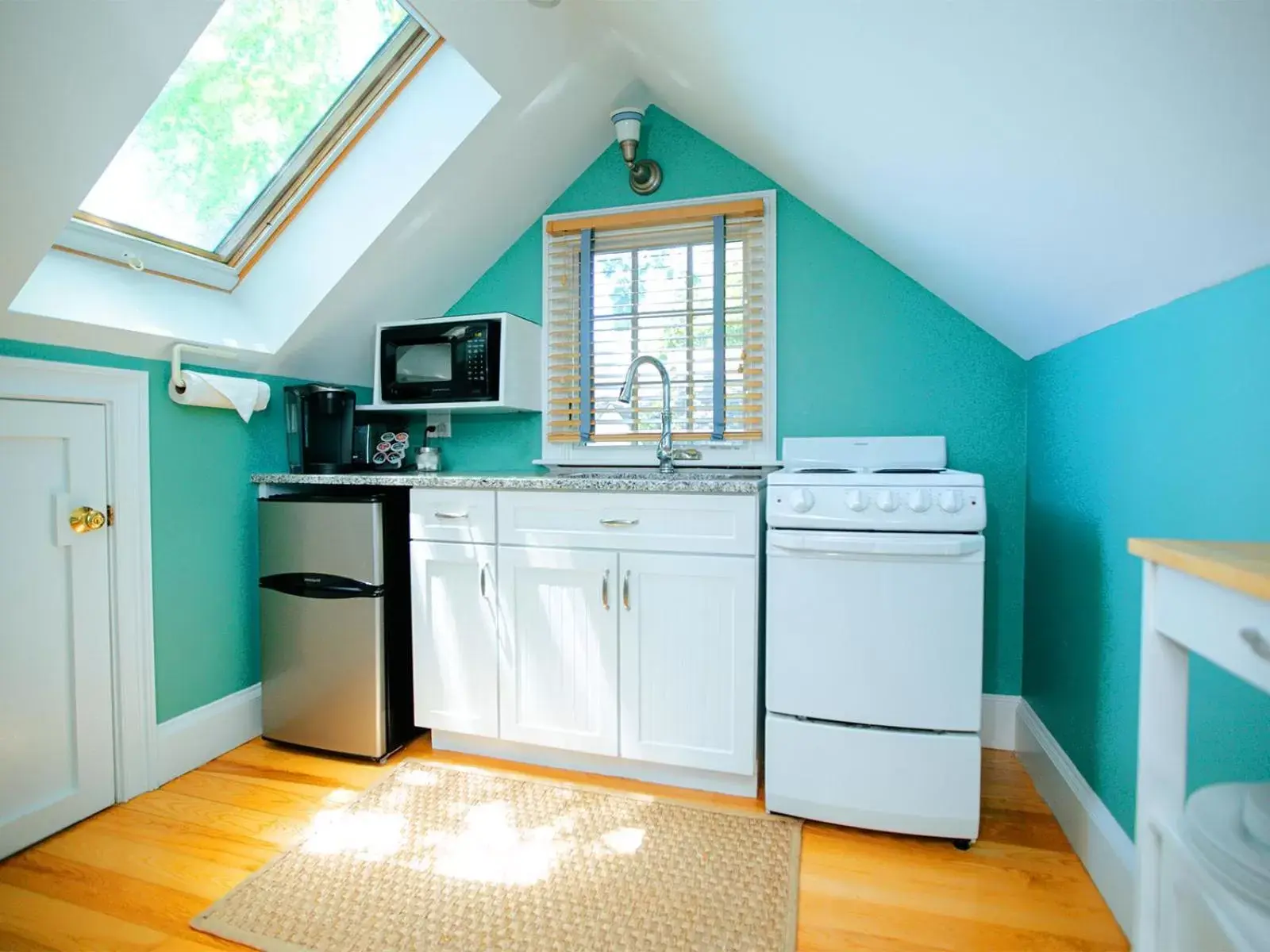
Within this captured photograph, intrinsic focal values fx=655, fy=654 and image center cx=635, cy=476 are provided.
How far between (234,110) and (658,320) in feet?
5.00

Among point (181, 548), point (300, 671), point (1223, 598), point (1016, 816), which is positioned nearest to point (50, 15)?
point (181, 548)

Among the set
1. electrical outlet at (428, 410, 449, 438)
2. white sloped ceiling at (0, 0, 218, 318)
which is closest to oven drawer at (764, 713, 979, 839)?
electrical outlet at (428, 410, 449, 438)

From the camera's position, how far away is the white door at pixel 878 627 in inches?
66.8

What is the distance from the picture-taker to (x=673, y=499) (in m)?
1.97

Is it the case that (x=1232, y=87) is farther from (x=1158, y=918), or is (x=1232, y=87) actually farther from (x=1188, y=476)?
(x=1158, y=918)

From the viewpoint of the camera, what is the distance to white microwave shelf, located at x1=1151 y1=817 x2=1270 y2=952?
60cm

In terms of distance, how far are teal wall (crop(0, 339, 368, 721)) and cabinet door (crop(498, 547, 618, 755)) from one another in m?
1.03

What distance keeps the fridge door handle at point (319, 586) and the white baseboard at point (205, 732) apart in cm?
44

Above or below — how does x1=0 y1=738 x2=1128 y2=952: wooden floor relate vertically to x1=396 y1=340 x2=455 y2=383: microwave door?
below

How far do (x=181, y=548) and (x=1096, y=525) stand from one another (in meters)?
2.71

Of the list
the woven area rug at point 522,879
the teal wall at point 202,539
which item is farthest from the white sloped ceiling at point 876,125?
the woven area rug at point 522,879

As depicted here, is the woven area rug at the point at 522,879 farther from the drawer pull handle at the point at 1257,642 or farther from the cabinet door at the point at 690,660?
the drawer pull handle at the point at 1257,642

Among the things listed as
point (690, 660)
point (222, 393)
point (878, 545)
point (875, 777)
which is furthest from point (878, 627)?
point (222, 393)

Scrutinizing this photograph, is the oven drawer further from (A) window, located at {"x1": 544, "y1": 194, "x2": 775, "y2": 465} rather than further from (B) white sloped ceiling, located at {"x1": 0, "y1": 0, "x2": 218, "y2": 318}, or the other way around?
(B) white sloped ceiling, located at {"x1": 0, "y1": 0, "x2": 218, "y2": 318}
